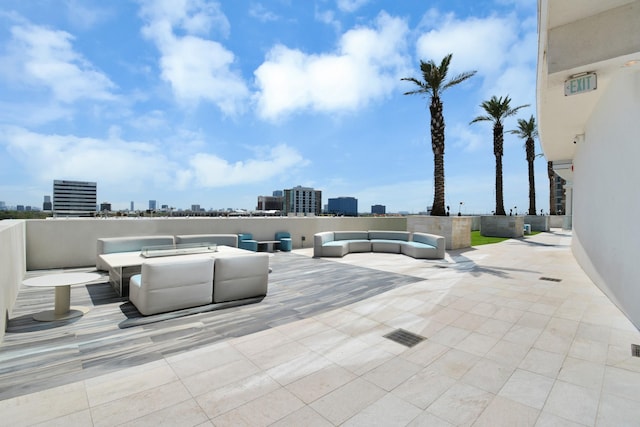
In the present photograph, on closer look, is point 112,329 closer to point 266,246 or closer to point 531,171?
point 266,246

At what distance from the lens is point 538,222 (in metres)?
24.5

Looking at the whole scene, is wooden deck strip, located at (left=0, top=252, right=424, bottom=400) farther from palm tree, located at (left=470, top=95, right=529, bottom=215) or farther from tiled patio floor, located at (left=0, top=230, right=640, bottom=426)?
palm tree, located at (left=470, top=95, right=529, bottom=215)

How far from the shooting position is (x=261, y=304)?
197 inches

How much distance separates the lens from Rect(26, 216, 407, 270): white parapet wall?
7.83 metres

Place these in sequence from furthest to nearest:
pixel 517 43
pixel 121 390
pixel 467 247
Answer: pixel 467 247 → pixel 517 43 → pixel 121 390

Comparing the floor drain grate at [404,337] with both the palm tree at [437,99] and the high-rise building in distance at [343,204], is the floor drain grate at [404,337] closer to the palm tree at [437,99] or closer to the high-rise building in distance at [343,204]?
the palm tree at [437,99]

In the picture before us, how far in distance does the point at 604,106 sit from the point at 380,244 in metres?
7.24

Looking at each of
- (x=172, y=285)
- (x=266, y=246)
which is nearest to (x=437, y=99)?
Answer: (x=266, y=246)

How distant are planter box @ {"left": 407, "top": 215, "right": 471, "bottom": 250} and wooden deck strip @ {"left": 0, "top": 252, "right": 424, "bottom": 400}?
696cm

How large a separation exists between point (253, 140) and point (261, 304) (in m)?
17.4

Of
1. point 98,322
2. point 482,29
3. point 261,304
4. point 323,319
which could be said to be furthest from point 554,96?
point 98,322

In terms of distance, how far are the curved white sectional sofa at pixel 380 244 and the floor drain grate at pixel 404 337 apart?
6278mm

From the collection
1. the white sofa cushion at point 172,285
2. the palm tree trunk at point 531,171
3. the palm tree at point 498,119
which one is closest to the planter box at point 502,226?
the palm tree at point 498,119

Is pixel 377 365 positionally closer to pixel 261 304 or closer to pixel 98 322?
pixel 261 304
